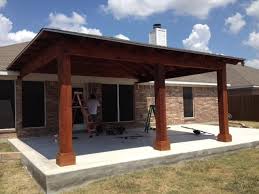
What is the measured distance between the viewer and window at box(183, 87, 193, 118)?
17.8 meters

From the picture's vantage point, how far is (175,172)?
24.5 ft

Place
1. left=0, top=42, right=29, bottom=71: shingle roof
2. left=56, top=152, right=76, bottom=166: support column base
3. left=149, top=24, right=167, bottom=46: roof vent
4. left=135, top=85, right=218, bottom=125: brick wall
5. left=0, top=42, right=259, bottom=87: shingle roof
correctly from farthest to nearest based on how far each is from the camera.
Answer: left=149, top=24, right=167, bottom=46: roof vent, left=135, top=85, right=218, bottom=125: brick wall, left=0, top=42, right=259, bottom=87: shingle roof, left=0, top=42, right=29, bottom=71: shingle roof, left=56, top=152, right=76, bottom=166: support column base

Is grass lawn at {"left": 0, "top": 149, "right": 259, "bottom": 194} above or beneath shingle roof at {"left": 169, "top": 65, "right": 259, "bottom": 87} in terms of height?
beneath

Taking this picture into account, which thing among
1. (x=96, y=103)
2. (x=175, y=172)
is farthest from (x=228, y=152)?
(x=96, y=103)

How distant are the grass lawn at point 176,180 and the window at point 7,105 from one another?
3612 millimetres

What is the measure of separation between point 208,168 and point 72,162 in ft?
10.9

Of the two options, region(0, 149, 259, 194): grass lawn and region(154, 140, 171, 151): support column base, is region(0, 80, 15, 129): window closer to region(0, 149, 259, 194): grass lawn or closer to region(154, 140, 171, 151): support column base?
region(0, 149, 259, 194): grass lawn

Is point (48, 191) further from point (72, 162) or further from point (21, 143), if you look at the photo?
point (21, 143)

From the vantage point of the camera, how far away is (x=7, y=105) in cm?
1188

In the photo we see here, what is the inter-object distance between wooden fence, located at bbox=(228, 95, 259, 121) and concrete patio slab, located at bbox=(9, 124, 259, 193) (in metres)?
12.7

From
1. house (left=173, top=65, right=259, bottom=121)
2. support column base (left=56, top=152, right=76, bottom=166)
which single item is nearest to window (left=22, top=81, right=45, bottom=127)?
support column base (left=56, top=152, right=76, bottom=166)

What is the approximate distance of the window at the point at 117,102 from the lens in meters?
14.4

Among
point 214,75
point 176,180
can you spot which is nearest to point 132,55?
point 176,180

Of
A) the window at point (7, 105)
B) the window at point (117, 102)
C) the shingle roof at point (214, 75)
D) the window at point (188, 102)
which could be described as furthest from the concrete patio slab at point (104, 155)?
the window at point (188, 102)
